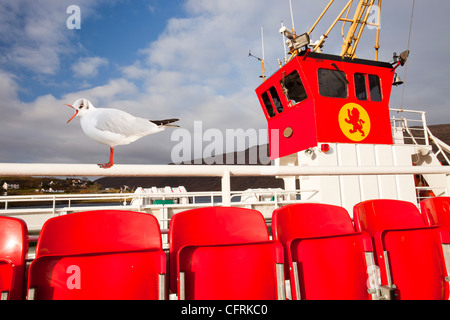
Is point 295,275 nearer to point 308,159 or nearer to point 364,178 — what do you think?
point 308,159

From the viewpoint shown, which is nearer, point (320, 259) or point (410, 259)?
point (320, 259)

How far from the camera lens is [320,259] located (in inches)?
60.9

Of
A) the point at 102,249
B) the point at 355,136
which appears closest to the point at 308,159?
the point at 355,136

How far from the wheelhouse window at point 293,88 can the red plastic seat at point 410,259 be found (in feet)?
17.7

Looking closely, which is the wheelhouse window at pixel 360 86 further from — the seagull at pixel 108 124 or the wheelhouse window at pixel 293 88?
the seagull at pixel 108 124

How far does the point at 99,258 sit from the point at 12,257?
361 millimetres

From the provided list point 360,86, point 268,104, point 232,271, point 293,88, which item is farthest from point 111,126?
point 360,86

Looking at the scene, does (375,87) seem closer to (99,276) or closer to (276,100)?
(276,100)

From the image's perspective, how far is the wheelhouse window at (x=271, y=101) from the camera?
759 centimetres

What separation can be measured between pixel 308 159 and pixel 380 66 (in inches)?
120

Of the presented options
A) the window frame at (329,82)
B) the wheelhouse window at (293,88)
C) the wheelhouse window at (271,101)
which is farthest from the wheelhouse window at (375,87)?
the wheelhouse window at (271,101)

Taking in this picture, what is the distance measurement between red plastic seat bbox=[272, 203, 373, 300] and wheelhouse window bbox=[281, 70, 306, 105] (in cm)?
561

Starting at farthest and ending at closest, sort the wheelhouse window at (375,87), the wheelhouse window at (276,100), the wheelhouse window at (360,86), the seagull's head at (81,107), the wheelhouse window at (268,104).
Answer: the wheelhouse window at (268,104) → the wheelhouse window at (276,100) → the wheelhouse window at (375,87) → the wheelhouse window at (360,86) → the seagull's head at (81,107)

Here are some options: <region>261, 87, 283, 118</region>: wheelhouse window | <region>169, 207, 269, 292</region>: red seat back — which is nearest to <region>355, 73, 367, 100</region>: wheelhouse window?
<region>261, 87, 283, 118</region>: wheelhouse window
